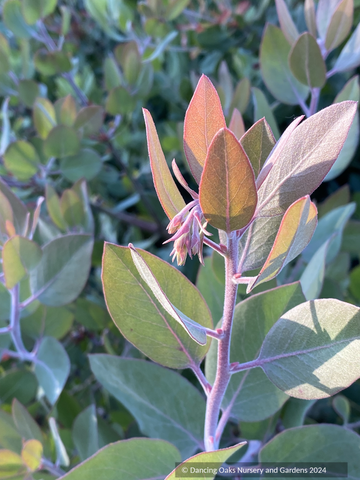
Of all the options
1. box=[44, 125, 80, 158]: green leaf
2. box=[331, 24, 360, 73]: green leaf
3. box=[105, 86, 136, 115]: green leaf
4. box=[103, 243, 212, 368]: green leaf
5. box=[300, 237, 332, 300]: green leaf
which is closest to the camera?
box=[103, 243, 212, 368]: green leaf

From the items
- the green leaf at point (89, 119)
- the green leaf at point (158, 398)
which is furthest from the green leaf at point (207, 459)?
the green leaf at point (89, 119)

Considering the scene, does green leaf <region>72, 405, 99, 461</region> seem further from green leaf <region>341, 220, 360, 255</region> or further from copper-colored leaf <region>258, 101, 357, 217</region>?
green leaf <region>341, 220, 360, 255</region>

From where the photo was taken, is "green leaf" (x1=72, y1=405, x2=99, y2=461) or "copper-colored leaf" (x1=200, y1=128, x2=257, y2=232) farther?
"green leaf" (x1=72, y1=405, x2=99, y2=461)

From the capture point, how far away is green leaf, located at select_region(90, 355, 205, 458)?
2.13ft

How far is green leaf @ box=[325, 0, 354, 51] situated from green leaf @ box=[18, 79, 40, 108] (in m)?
0.84

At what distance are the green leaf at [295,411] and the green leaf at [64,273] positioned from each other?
43 centimetres

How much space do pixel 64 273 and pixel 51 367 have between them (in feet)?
0.62

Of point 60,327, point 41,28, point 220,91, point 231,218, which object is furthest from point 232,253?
point 41,28

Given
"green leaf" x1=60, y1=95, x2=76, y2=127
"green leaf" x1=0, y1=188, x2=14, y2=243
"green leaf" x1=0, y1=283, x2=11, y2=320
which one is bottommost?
"green leaf" x1=0, y1=283, x2=11, y2=320

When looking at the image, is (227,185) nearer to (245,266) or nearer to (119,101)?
(245,266)

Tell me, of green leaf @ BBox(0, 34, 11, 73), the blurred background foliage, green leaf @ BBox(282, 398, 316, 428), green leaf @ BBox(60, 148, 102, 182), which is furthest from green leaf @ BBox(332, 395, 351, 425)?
green leaf @ BBox(0, 34, 11, 73)

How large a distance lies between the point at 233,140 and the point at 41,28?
4.10ft

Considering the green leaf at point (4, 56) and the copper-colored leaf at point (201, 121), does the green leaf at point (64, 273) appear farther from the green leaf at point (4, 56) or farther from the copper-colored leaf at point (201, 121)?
the green leaf at point (4, 56)

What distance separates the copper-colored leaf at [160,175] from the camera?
38 centimetres
